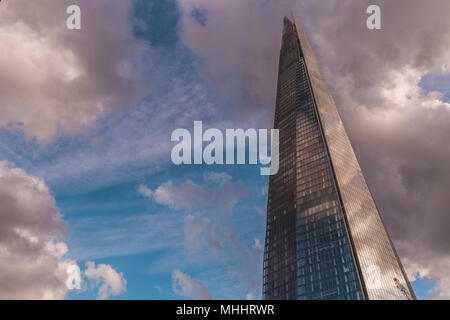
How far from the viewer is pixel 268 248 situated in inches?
7466

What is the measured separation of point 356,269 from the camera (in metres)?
142

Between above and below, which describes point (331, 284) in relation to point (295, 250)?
below

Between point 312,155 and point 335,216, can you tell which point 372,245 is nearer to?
point 335,216

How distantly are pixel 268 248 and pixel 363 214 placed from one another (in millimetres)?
51905
